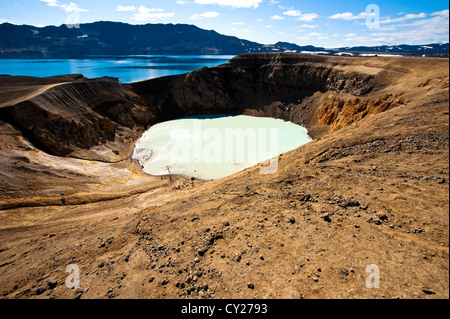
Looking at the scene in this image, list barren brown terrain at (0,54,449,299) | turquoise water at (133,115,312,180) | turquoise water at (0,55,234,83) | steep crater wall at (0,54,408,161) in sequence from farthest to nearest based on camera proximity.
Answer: turquoise water at (0,55,234,83) < steep crater wall at (0,54,408,161) < turquoise water at (133,115,312,180) < barren brown terrain at (0,54,449,299)

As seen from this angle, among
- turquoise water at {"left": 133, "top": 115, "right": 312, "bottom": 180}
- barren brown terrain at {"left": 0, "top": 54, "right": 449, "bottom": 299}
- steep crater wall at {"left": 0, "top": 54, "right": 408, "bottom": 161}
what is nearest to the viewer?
barren brown terrain at {"left": 0, "top": 54, "right": 449, "bottom": 299}

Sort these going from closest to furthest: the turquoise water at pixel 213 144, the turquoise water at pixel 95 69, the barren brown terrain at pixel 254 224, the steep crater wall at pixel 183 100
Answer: the barren brown terrain at pixel 254 224 < the turquoise water at pixel 213 144 < the steep crater wall at pixel 183 100 < the turquoise water at pixel 95 69

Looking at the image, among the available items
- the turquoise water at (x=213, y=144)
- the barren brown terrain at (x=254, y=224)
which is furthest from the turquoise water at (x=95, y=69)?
the barren brown terrain at (x=254, y=224)

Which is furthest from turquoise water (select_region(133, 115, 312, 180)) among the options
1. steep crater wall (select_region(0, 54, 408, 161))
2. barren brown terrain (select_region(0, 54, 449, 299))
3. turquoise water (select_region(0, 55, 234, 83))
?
turquoise water (select_region(0, 55, 234, 83))

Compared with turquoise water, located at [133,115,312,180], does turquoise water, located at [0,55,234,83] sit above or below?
above

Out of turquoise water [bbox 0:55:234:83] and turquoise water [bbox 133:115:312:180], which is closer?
turquoise water [bbox 133:115:312:180]

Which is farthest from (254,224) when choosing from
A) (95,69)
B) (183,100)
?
(95,69)

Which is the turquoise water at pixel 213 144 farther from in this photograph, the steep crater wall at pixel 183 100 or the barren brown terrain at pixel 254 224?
the steep crater wall at pixel 183 100

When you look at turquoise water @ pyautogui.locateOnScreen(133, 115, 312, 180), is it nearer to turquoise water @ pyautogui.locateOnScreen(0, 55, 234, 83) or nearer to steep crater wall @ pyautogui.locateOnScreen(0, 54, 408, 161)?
steep crater wall @ pyautogui.locateOnScreen(0, 54, 408, 161)
